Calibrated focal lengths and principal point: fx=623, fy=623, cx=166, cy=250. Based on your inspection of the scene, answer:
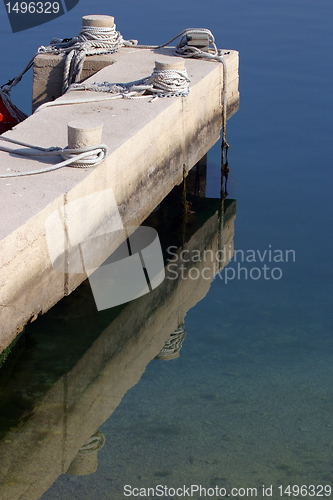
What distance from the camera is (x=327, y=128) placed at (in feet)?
36.3

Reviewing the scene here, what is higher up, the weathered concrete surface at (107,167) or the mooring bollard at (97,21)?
the mooring bollard at (97,21)

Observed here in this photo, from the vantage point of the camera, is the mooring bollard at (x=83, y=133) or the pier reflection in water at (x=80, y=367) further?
the mooring bollard at (x=83, y=133)

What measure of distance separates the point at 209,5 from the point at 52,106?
14784mm

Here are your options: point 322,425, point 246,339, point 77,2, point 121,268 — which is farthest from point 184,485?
point 77,2

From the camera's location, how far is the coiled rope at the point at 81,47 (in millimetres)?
8109

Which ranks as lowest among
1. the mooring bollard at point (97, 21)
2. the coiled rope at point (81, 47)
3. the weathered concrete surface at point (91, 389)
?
the weathered concrete surface at point (91, 389)

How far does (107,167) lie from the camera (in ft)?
17.8

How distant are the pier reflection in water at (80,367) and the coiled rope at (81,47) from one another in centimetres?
251

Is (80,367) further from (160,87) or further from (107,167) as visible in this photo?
(160,87)

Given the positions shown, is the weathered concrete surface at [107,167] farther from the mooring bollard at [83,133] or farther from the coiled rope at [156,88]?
the mooring bollard at [83,133]

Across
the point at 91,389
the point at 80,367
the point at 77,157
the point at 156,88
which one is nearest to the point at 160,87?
the point at 156,88

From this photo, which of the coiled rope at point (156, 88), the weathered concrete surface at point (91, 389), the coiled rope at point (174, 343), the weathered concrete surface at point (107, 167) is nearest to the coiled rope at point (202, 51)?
the weathered concrete surface at point (107, 167)

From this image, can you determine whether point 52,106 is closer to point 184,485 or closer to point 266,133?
point 184,485

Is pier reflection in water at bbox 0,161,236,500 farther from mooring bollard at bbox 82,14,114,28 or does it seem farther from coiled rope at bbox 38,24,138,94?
mooring bollard at bbox 82,14,114,28
